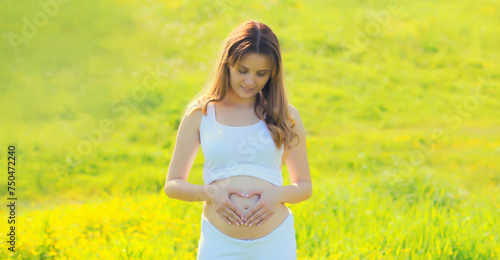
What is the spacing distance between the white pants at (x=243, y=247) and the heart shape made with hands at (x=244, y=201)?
0.59 ft

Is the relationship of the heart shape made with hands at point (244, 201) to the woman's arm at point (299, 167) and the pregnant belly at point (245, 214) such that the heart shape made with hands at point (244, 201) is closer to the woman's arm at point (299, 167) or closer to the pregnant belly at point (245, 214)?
the pregnant belly at point (245, 214)

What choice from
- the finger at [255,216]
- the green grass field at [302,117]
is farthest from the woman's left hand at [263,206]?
the green grass field at [302,117]

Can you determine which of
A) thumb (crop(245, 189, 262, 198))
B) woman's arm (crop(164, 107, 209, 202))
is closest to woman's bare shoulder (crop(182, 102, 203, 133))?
woman's arm (crop(164, 107, 209, 202))

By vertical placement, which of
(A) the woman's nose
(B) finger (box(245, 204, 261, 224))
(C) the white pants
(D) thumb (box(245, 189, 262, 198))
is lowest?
(C) the white pants

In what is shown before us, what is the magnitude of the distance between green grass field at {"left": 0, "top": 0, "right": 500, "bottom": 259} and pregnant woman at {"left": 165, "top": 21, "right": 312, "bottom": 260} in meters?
0.68

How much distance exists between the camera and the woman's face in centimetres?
285

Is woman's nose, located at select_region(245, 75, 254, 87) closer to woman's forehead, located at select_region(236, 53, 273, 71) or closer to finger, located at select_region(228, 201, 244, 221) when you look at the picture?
woman's forehead, located at select_region(236, 53, 273, 71)

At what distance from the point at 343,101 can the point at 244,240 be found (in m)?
10.5

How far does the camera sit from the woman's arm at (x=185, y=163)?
287cm

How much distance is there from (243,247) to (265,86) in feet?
3.20

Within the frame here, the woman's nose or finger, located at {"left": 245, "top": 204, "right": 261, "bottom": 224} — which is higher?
Result: the woman's nose

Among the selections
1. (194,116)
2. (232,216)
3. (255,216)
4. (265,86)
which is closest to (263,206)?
(255,216)

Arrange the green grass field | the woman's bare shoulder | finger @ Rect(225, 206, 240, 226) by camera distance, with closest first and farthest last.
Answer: finger @ Rect(225, 206, 240, 226), the woman's bare shoulder, the green grass field

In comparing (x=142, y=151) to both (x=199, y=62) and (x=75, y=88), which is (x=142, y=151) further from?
(x=199, y=62)
